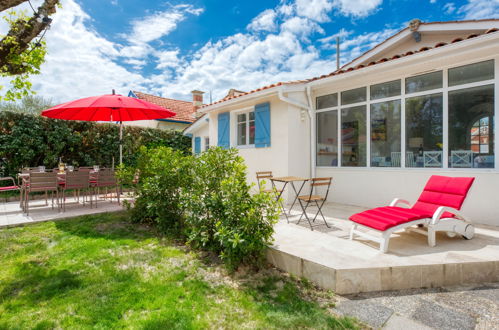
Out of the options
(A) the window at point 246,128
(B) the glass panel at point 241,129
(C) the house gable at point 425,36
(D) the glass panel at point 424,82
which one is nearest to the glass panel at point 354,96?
(D) the glass panel at point 424,82

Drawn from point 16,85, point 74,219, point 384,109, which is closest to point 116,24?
point 16,85

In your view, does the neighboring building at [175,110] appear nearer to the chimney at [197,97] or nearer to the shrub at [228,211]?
the chimney at [197,97]

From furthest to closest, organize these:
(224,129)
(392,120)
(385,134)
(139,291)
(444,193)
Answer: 1. (224,129)
2. (385,134)
3. (392,120)
4. (444,193)
5. (139,291)

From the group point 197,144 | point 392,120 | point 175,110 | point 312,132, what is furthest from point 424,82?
point 175,110

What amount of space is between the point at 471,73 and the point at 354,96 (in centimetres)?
235

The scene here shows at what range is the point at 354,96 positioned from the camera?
6930 mm

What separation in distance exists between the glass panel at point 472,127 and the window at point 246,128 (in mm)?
5078

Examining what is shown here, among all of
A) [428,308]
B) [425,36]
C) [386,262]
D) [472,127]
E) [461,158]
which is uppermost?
[425,36]

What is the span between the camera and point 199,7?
10.4m

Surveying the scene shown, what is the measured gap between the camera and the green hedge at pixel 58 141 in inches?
336

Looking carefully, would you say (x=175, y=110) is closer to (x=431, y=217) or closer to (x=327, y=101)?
(x=327, y=101)

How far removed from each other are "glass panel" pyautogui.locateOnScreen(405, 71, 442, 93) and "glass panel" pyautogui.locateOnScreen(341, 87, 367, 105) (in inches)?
38.9

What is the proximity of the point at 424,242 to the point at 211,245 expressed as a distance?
10.1ft

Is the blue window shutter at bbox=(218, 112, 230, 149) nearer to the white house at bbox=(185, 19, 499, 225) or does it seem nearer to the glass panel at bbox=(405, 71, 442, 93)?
the white house at bbox=(185, 19, 499, 225)
